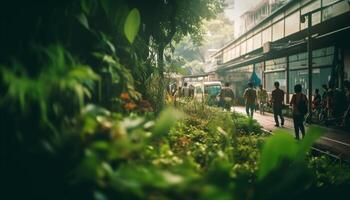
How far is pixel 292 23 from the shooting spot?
20891 millimetres

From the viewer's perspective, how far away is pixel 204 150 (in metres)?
3.79

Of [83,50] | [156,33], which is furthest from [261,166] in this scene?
[156,33]

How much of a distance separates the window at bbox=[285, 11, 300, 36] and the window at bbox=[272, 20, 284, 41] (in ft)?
2.78

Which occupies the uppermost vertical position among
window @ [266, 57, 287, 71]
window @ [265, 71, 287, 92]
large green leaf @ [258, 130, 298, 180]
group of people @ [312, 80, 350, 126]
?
window @ [266, 57, 287, 71]

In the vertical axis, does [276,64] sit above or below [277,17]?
below

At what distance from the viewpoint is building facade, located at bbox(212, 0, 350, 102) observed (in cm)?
1666

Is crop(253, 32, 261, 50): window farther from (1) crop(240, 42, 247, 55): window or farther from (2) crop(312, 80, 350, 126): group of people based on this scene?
(2) crop(312, 80, 350, 126): group of people

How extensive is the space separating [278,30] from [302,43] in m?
4.80

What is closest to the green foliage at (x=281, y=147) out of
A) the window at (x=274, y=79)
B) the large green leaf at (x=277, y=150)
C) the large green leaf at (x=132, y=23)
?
the large green leaf at (x=277, y=150)

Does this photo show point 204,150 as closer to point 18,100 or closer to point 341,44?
point 18,100

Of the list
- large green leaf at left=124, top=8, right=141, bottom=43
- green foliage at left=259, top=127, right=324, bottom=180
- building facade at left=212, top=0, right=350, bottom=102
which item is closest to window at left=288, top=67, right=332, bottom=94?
building facade at left=212, top=0, right=350, bottom=102

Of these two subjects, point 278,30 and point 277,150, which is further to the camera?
point 278,30

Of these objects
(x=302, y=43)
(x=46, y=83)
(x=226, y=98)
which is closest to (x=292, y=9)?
(x=302, y=43)

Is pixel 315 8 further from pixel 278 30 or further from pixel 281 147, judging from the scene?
pixel 281 147
